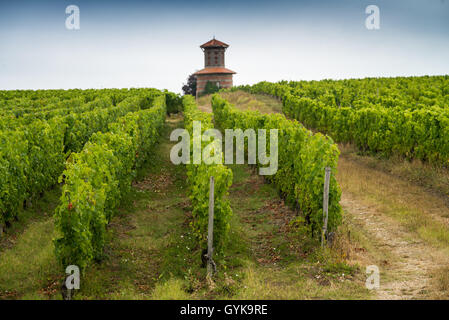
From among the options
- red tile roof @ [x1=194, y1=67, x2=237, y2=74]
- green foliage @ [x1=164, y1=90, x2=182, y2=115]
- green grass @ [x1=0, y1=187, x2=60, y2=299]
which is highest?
red tile roof @ [x1=194, y1=67, x2=237, y2=74]

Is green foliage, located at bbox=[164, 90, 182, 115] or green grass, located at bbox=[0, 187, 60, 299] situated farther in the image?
green foliage, located at bbox=[164, 90, 182, 115]

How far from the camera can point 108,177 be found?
10.6 metres

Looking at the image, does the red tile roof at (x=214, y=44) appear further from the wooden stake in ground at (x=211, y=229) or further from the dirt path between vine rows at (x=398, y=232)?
the wooden stake in ground at (x=211, y=229)

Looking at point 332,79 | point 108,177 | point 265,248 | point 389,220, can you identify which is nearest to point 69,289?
point 108,177

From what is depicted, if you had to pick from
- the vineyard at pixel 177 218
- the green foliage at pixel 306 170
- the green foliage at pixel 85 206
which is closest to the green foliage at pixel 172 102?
the vineyard at pixel 177 218

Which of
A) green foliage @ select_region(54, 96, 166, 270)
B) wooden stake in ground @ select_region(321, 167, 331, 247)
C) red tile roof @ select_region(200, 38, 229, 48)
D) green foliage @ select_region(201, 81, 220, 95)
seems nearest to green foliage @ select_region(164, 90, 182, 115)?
green foliage @ select_region(201, 81, 220, 95)

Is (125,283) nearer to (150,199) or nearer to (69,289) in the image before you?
(69,289)

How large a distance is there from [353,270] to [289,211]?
13.8 feet

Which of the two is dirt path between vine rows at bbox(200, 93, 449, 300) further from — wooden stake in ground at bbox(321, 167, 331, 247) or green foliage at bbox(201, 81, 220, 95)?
green foliage at bbox(201, 81, 220, 95)

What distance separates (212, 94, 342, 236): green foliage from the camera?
1056cm

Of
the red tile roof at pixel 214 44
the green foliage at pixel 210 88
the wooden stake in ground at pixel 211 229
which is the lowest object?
the wooden stake in ground at pixel 211 229

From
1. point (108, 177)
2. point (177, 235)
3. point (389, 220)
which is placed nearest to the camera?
point (108, 177)

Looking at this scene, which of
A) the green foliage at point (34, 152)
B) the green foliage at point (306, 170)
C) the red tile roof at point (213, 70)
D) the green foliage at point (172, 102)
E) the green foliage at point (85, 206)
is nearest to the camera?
the green foliage at point (85, 206)

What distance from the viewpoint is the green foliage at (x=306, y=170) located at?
34.7ft
